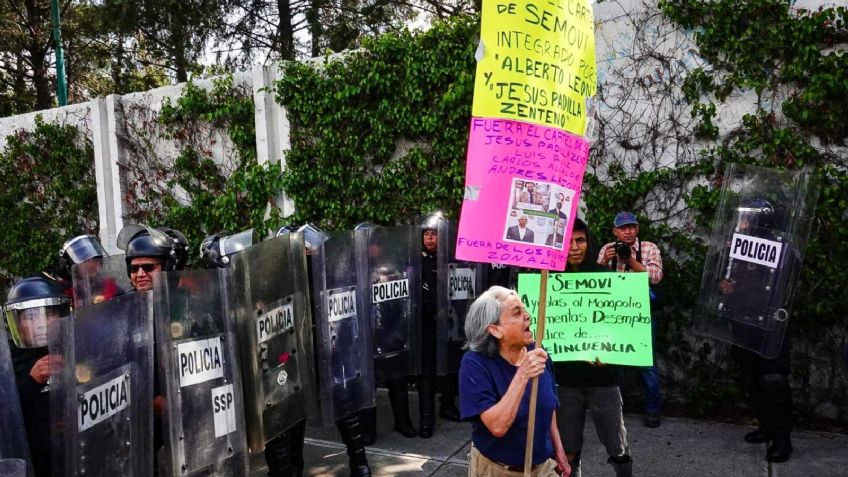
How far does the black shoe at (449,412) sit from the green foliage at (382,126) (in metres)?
1.95

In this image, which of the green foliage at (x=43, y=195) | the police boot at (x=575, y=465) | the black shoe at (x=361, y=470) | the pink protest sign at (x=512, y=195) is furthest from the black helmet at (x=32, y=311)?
the green foliage at (x=43, y=195)

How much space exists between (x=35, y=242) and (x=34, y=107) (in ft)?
38.1

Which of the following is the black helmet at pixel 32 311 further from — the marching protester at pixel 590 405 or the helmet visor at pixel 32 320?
the marching protester at pixel 590 405

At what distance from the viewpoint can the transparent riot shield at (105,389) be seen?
2.69 meters

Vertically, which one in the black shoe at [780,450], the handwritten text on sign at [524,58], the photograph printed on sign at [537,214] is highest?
the handwritten text on sign at [524,58]

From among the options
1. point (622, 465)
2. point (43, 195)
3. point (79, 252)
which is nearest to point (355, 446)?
point (622, 465)

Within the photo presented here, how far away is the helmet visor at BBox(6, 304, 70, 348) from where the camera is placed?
3115 mm

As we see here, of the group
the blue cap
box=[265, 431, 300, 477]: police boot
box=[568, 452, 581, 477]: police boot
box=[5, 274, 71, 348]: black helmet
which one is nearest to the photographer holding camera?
the blue cap

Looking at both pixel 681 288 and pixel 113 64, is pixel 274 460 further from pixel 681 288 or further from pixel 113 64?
pixel 113 64

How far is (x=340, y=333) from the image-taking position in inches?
182

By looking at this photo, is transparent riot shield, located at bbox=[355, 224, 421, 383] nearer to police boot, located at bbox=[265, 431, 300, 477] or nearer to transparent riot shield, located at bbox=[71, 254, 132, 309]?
police boot, located at bbox=[265, 431, 300, 477]

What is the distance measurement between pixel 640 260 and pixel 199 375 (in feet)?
12.1

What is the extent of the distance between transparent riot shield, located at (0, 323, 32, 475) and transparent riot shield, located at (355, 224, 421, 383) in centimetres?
245

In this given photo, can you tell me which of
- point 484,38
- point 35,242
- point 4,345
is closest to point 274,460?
point 4,345
